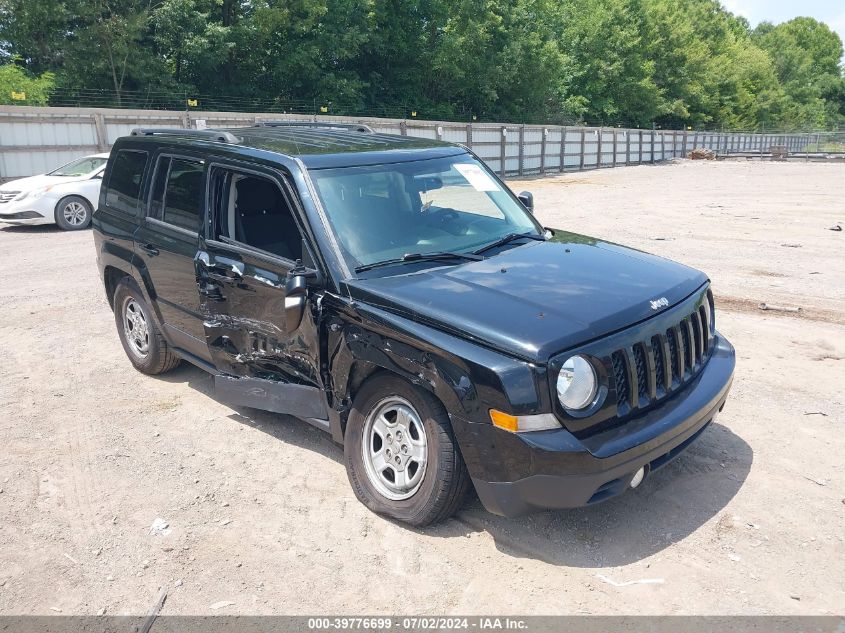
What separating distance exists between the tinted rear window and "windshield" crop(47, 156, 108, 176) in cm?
1002

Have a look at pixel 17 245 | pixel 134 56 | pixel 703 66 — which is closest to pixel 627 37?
pixel 703 66

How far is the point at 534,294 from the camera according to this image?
3650 mm

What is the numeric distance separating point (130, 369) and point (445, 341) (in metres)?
4.06

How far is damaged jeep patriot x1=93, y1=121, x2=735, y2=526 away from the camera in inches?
127

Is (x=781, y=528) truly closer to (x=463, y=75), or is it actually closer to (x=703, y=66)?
(x=463, y=75)

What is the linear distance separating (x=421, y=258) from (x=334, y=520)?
1523mm

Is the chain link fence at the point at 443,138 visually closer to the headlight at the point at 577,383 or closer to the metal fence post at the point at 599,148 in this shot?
the metal fence post at the point at 599,148

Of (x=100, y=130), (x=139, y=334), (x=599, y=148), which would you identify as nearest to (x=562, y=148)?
(x=599, y=148)

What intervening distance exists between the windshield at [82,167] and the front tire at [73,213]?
0.63m

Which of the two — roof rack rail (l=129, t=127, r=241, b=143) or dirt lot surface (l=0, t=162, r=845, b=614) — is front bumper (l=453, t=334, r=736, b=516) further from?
roof rack rail (l=129, t=127, r=241, b=143)

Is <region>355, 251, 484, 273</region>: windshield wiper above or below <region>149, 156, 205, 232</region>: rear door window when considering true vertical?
below

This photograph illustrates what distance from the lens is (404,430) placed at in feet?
12.0

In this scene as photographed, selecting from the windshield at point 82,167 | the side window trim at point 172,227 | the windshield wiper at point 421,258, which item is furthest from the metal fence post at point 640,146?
the windshield wiper at point 421,258

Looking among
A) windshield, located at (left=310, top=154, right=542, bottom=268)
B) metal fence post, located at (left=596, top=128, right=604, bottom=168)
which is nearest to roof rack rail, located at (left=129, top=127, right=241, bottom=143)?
windshield, located at (left=310, top=154, right=542, bottom=268)
